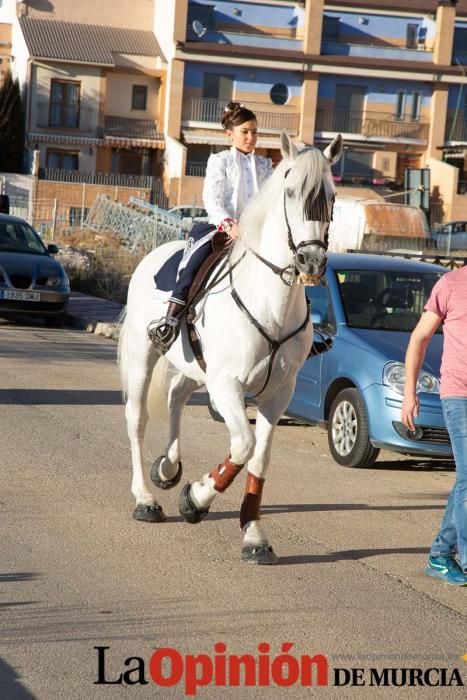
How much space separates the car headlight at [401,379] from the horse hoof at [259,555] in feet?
11.5

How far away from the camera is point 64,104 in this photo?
2687 inches

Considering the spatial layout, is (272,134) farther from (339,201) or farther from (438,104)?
(339,201)

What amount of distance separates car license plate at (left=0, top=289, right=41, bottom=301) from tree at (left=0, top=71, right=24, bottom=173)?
149ft

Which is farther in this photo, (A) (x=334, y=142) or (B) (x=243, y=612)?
(A) (x=334, y=142)

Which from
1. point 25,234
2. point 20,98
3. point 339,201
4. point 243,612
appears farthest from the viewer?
point 20,98

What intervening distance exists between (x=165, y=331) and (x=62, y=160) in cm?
6212

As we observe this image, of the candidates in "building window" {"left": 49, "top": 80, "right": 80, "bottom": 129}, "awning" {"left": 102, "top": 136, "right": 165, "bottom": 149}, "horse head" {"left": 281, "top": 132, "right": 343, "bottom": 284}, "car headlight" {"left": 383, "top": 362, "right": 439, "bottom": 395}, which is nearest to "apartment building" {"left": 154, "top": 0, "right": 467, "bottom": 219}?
"awning" {"left": 102, "top": 136, "right": 165, "bottom": 149}

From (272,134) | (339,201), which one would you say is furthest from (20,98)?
(339,201)

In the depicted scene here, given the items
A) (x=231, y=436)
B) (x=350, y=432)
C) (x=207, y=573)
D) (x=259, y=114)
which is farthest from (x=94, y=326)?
(x=259, y=114)

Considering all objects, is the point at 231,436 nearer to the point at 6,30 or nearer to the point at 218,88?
the point at 218,88

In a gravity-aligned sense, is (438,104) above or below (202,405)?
above

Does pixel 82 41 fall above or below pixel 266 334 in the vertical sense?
above

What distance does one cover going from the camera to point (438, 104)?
235 ft

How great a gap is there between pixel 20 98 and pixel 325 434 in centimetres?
5797
